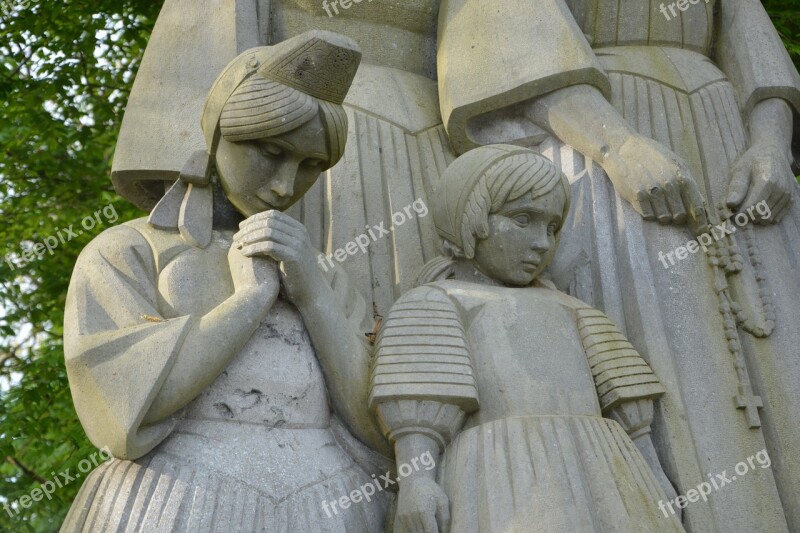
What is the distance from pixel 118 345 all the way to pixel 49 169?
491cm

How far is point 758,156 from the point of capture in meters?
4.69

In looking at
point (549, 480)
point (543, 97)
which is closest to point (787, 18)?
point (543, 97)

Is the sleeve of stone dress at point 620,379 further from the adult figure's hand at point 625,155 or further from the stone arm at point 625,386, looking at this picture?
the adult figure's hand at point 625,155

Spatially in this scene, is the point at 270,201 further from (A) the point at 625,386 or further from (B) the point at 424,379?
(A) the point at 625,386

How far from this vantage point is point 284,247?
3857 mm

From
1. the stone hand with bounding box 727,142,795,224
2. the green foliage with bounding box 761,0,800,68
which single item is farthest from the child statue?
the green foliage with bounding box 761,0,800,68

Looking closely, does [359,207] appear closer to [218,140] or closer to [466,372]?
[218,140]

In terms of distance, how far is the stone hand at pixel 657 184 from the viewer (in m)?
4.33
